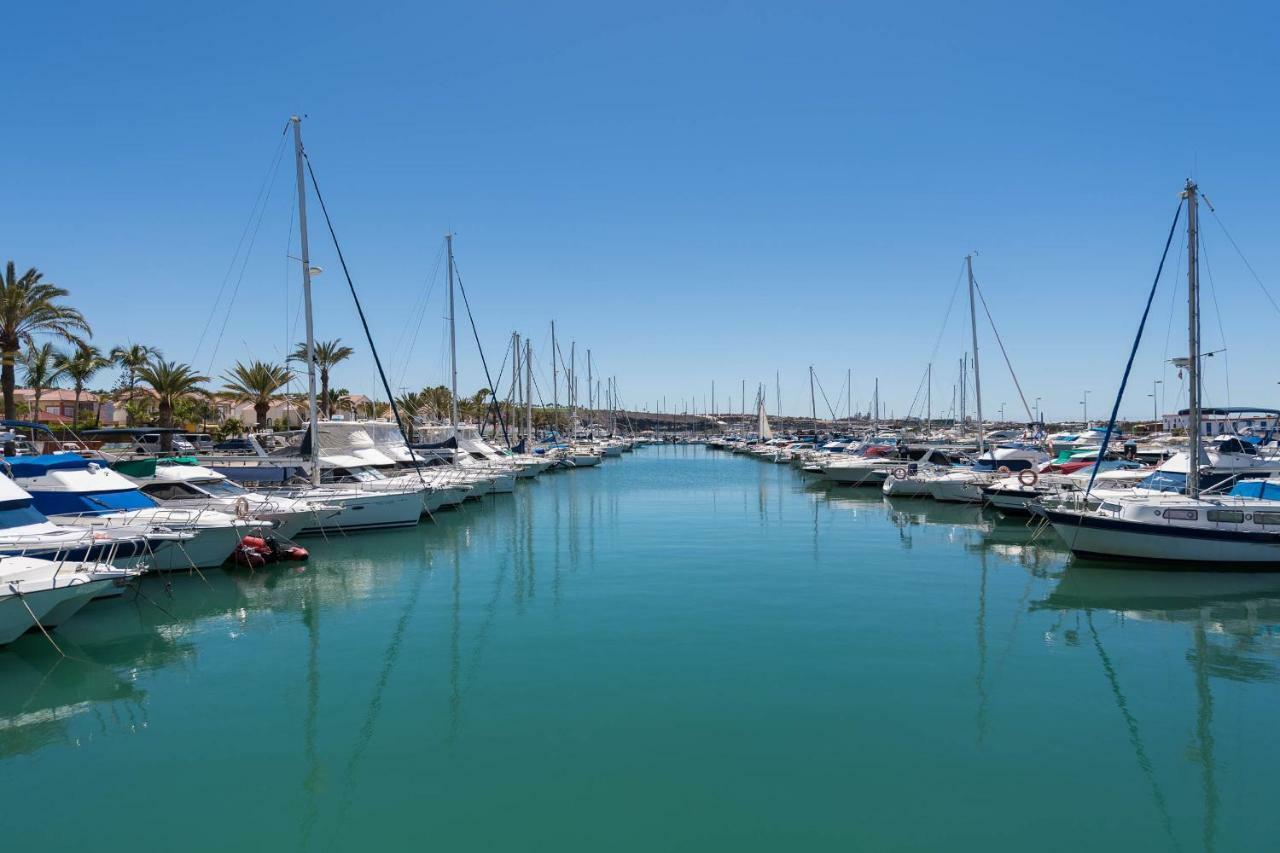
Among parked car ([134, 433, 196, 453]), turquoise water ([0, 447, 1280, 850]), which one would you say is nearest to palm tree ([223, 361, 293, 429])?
parked car ([134, 433, 196, 453])

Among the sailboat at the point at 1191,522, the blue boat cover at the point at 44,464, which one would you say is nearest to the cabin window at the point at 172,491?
→ the blue boat cover at the point at 44,464

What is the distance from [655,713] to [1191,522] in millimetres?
18861

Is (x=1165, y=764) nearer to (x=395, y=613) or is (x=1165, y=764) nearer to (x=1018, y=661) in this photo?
(x=1018, y=661)

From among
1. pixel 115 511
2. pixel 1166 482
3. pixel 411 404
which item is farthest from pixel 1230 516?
pixel 411 404

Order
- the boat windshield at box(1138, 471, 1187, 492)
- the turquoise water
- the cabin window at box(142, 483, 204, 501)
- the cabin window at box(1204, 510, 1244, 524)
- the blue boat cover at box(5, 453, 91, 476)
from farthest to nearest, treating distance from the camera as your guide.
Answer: the boat windshield at box(1138, 471, 1187, 492) → the cabin window at box(142, 483, 204, 501) → the cabin window at box(1204, 510, 1244, 524) → the blue boat cover at box(5, 453, 91, 476) → the turquoise water

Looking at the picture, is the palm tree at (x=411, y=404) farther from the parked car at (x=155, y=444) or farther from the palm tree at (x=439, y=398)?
the parked car at (x=155, y=444)

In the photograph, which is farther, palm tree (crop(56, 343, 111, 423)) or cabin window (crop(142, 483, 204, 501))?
palm tree (crop(56, 343, 111, 423))

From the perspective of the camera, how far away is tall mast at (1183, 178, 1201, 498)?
23406mm

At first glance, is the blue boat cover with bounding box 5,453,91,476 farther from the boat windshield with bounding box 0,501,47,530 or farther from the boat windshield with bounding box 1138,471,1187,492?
the boat windshield with bounding box 1138,471,1187,492

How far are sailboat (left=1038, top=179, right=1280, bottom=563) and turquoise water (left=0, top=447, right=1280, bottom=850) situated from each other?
77cm

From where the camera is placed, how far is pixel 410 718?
39.8 ft

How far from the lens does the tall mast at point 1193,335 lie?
23406mm

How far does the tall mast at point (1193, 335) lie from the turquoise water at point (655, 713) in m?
3.36

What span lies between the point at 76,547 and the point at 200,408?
66.9 m
